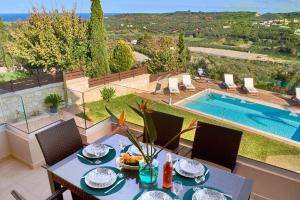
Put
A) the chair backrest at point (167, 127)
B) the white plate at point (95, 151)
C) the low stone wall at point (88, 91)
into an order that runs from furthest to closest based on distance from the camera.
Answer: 1. the low stone wall at point (88, 91)
2. the chair backrest at point (167, 127)
3. the white plate at point (95, 151)

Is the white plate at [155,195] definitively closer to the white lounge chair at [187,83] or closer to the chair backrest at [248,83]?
the white lounge chair at [187,83]

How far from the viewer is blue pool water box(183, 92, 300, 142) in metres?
5.96

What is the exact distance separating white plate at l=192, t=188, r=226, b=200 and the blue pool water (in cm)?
373

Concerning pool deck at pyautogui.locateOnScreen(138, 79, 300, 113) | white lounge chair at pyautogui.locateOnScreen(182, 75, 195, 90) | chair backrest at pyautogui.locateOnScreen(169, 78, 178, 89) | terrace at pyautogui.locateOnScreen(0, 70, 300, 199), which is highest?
terrace at pyautogui.locateOnScreen(0, 70, 300, 199)

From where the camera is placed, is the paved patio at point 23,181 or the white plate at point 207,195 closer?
the white plate at point 207,195

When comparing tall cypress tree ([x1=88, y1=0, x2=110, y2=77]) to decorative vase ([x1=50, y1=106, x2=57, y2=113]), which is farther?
tall cypress tree ([x1=88, y1=0, x2=110, y2=77])

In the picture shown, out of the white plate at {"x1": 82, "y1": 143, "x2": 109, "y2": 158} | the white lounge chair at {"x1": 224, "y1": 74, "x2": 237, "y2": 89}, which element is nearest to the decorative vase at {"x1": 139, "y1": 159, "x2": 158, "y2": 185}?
the white plate at {"x1": 82, "y1": 143, "x2": 109, "y2": 158}

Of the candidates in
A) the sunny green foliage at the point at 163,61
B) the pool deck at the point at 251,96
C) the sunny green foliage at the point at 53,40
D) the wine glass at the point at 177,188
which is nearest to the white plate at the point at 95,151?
the wine glass at the point at 177,188

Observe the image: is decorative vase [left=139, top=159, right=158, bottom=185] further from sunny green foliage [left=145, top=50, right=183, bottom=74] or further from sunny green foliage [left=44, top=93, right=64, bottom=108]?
sunny green foliage [left=145, top=50, right=183, bottom=74]

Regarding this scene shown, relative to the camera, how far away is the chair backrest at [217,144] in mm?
2332

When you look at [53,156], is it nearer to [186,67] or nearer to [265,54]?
[186,67]

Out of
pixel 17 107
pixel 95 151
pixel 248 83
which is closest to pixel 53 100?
pixel 17 107

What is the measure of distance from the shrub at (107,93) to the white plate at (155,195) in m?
3.33

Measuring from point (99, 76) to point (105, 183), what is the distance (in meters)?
8.26
